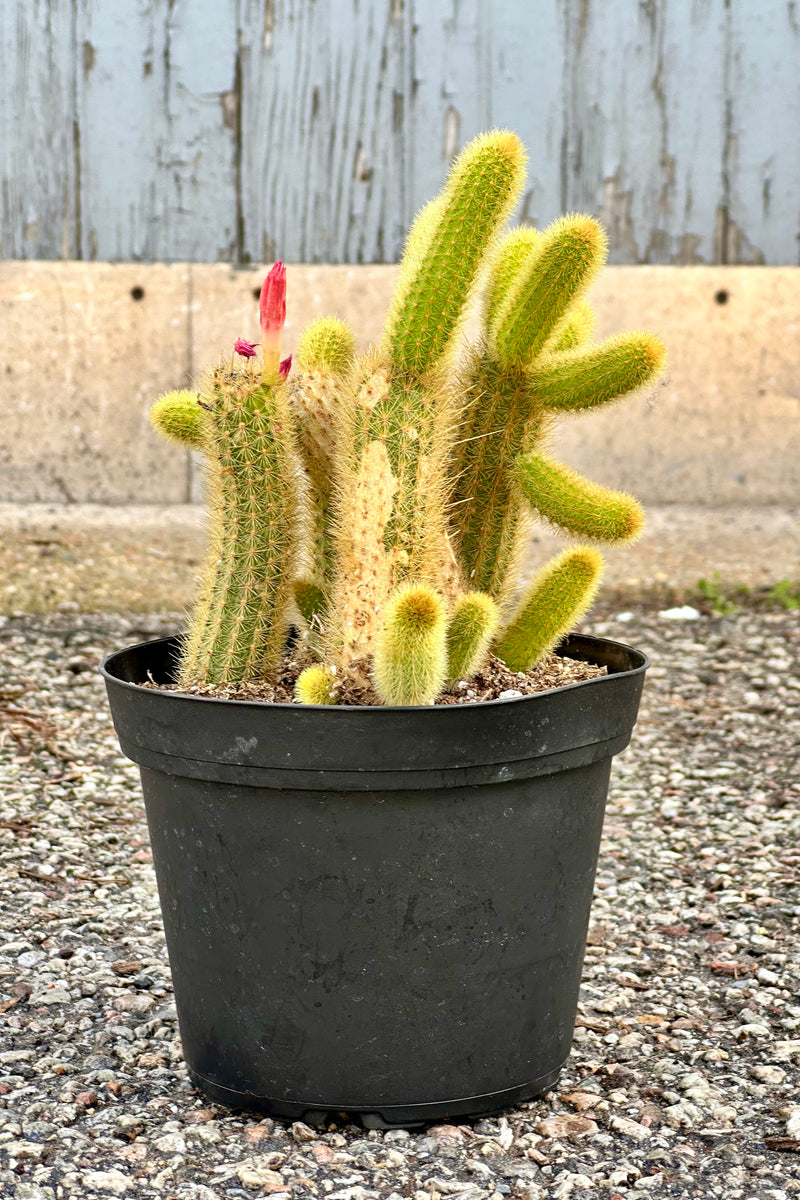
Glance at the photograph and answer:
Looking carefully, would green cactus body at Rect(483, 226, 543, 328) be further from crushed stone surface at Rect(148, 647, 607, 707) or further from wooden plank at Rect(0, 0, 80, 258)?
wooden plank at Rect(0, 0, 80, 258)

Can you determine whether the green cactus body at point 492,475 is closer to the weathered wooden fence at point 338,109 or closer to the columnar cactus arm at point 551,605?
the columnar cactus arm at point 551,605

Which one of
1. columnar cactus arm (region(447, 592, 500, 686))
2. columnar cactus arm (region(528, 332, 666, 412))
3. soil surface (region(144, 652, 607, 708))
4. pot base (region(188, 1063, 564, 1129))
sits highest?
columnar cactus arm (region(528, 332, 666, 412))

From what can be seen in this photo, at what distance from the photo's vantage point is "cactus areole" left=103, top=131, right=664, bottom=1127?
1.36 meters

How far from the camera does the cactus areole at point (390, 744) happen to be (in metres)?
1.36

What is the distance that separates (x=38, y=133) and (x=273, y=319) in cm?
290

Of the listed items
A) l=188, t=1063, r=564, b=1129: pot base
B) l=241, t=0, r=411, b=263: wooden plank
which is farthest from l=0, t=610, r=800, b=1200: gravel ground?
l=241, t=0, r=411, b=263: wooden plank

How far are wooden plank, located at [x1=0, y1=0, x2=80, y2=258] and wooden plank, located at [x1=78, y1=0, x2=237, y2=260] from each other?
4 centimetres

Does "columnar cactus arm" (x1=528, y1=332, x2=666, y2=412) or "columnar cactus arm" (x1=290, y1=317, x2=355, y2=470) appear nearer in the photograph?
"columnar cactus arm" (x1=528, y1=332, x2=666, y2=412)

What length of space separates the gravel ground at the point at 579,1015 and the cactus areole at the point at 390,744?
0.24 feet

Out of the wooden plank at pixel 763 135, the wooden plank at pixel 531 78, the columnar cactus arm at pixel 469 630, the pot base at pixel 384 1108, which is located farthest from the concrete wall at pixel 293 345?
the pot base at pixel 384 1108

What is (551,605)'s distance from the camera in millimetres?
1540

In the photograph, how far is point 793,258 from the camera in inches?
161

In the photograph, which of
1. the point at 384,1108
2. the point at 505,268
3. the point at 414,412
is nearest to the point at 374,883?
the point at 384,1108

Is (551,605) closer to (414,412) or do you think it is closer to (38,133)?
(414,412)
